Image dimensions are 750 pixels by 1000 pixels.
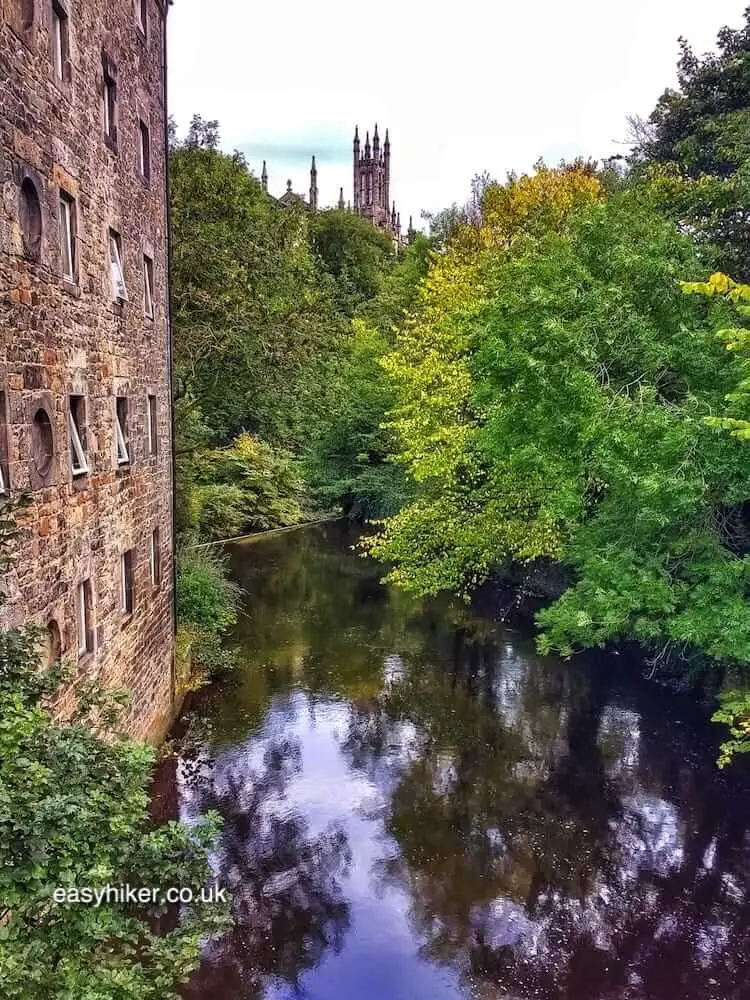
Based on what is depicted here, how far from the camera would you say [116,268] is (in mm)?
11992

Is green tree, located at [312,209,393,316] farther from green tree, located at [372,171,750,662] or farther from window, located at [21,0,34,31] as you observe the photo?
window, located at [21,0,34,31]

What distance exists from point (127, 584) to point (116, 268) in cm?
509

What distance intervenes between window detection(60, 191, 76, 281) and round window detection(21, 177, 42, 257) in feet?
2.62

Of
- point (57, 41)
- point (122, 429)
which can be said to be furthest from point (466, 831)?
point (57, 41)

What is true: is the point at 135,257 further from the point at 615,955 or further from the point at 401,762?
the point at 615,955

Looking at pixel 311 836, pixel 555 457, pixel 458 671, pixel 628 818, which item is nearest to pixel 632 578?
pixel 555 457

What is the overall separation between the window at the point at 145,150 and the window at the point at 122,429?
4591 mm

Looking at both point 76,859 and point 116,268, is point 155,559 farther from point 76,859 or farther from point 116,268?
point 76,859

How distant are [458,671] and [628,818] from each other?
7.91 meters

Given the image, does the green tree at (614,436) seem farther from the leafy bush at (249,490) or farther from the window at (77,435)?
the leafy bush at (249,490)

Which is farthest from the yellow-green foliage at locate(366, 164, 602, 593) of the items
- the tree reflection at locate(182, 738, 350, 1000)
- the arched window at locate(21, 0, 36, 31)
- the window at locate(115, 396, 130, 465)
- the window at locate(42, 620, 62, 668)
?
the arched window at locate(21, 0, 36, 31)

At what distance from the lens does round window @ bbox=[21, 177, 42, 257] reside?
8305 millimetres

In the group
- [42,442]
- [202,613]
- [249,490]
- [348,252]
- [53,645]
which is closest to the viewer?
[42,442]

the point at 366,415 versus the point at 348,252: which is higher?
the point at 348,252
